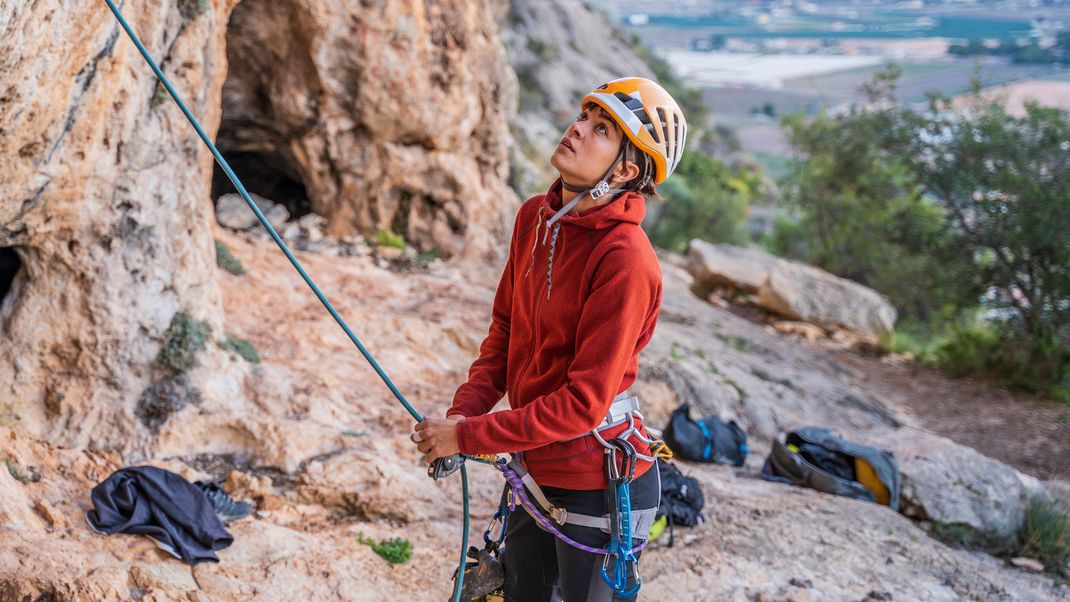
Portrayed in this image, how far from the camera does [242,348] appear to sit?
208 inches

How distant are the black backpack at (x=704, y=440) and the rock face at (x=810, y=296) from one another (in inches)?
299

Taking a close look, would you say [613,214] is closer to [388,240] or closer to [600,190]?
[600,190]

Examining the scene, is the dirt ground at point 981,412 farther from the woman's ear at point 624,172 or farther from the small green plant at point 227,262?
the woman's ear at point 624,172

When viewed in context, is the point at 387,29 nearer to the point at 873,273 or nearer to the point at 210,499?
the point at 210,499

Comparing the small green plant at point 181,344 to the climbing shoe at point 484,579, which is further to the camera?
the small green plant at point 181,344

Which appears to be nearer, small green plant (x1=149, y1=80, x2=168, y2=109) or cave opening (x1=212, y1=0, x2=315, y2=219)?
small green plant (x1=149, y1=80, x2=168, y2=109)

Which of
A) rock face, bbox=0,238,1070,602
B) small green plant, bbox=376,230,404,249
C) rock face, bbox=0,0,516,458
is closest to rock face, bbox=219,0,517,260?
small green plant, bbox=376,230,404,249

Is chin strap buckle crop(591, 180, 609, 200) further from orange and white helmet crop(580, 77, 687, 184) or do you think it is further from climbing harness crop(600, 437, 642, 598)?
climbing harness crop(600, 437, 642, 598)

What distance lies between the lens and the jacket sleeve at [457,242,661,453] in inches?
80.8

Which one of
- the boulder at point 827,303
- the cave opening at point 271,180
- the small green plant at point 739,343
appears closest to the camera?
the cave opening at point 271,180

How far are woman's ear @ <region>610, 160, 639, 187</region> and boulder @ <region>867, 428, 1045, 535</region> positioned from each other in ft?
15.5

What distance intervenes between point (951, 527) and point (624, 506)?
440 centimetres

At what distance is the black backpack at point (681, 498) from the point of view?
4.63 meters

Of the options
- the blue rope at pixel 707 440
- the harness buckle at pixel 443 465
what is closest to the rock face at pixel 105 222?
the harness buckle at pixel 443 465
